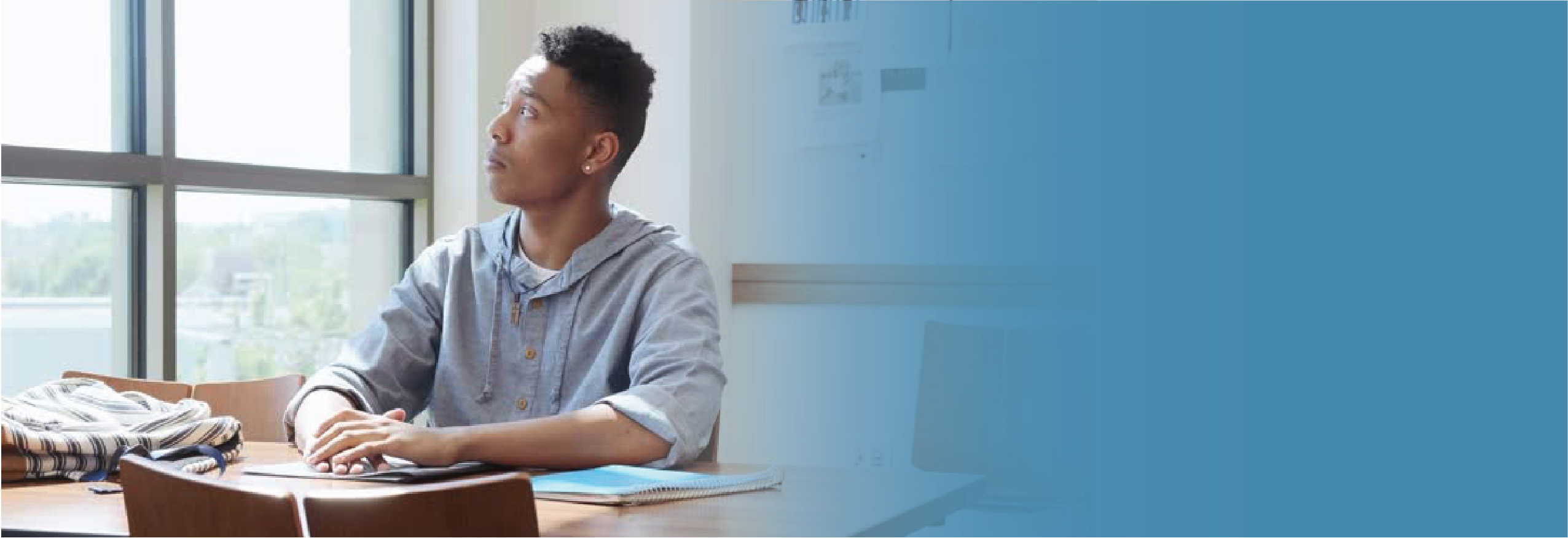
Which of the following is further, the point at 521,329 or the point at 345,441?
the point at 521,329

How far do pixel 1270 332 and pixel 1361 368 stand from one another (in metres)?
Answer: 0.08

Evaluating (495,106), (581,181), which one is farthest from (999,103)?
(581,181)

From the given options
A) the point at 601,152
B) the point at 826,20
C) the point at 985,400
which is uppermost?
the point at 826,20

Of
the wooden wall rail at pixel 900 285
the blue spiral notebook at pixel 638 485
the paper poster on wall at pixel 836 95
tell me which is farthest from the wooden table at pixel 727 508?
the paper poster on wall at pixel 836 95

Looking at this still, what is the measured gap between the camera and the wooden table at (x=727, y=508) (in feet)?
4.26

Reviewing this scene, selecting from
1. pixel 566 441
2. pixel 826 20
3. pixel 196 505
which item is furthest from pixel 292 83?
pixel 196 505

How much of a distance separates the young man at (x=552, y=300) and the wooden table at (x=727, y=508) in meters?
0.13

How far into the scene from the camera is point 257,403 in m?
2.14

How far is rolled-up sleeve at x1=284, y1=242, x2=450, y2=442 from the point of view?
6.01 feet

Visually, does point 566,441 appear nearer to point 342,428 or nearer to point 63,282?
point 342,428

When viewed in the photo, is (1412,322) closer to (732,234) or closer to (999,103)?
(999,103)

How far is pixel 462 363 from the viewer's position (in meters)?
1.86

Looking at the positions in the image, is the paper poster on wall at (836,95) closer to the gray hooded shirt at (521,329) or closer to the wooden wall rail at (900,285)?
the wooden wall rail at (900,285)

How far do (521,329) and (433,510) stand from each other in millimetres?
788
